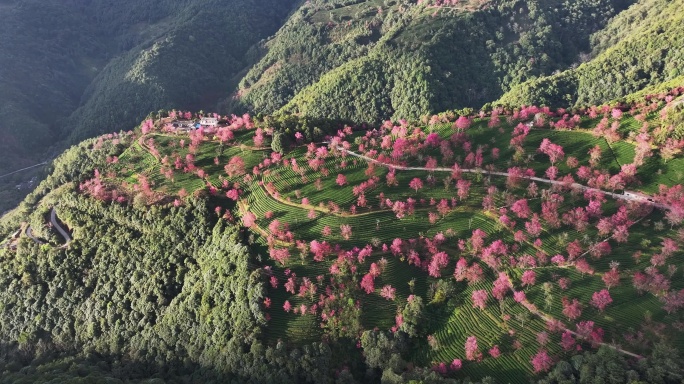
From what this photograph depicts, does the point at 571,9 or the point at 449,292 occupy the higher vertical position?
the point at 571,9

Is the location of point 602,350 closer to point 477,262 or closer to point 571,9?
point 477,262

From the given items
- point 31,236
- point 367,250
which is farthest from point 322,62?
point 367,250

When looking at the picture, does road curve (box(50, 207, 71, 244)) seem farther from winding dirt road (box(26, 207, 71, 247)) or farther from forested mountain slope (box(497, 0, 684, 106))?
forested mountain slope (box(497, 0, 684, 106))

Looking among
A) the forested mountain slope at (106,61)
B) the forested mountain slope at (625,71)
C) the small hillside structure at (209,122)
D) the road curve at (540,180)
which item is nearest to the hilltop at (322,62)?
the forested mountain slope at (625,71)

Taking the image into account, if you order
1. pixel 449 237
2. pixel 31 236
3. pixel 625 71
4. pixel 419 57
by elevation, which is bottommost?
pixel 449 237

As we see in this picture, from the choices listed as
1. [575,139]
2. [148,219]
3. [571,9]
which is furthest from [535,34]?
[148,219]

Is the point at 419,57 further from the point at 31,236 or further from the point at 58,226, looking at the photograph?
the point at 31,236

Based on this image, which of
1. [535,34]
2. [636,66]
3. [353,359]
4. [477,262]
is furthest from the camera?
[535,34]
